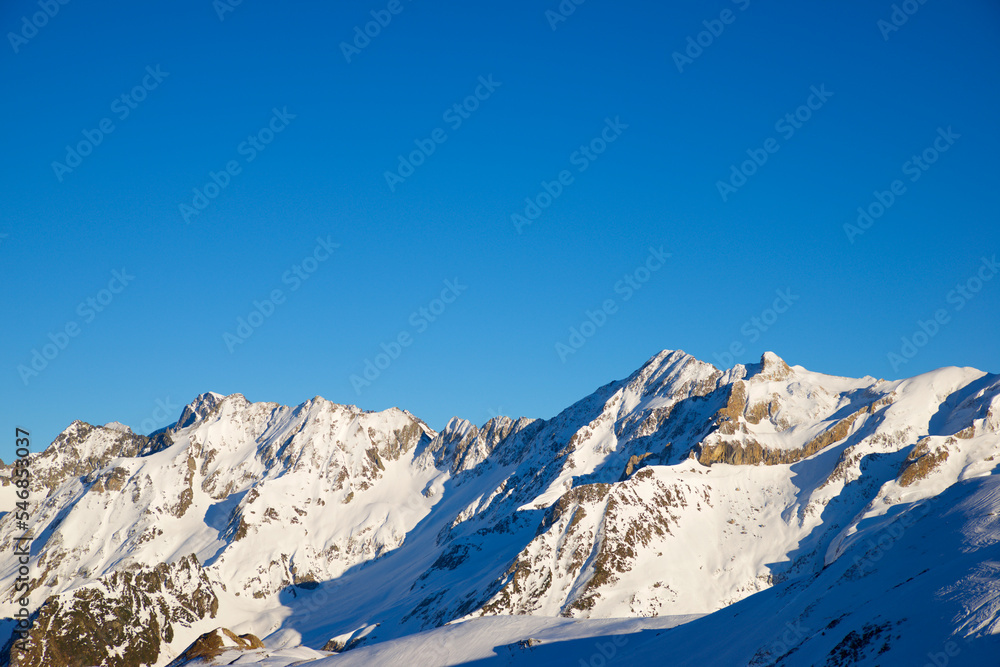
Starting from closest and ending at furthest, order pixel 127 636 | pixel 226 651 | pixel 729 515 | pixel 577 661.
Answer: pixel 577 661 → pixel 226 651 → pixel 127 636 → pixel 729 515

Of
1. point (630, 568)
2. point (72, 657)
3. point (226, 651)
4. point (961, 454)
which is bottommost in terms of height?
point (961, 454)

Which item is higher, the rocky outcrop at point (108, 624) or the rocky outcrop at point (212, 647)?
the rocky outcrop at point (108, 624)

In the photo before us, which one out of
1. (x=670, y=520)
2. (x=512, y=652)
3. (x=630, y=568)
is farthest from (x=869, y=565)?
(x=670, y=520)

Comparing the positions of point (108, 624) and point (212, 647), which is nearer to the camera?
point (212, 647)

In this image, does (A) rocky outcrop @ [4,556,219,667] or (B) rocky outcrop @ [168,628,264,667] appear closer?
(B) rocky outcrop @ [168,628,264,667]

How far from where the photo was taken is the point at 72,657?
134750 millimetres

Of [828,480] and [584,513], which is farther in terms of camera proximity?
[828,480]

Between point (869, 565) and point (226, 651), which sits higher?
point (226, 651)

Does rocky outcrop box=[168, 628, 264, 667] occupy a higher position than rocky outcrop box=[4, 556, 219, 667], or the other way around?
rocky outcrop box=[4, 556, 219, 667]

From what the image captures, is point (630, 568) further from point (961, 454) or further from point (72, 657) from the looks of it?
point (72, 657)

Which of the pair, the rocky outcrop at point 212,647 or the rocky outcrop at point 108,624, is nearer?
the rocky outcrop at point 212,647

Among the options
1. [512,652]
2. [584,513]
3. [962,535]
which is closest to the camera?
[962,535]

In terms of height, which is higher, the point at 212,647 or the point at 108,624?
the point at 108,624

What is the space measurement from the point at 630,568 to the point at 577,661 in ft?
350
